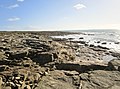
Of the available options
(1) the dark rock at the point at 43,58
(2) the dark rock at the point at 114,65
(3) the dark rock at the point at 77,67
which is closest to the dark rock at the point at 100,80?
(2) the dark rock at the point at 114,65

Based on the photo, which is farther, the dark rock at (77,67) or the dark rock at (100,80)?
the dark rock at (77,67)

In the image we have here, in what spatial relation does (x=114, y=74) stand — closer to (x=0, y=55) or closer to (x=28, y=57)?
(x=28, y=57)

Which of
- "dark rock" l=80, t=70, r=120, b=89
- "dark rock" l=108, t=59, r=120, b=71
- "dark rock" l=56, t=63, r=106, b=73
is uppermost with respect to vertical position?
"dark rock" l=108, t=59, r=120, b=71

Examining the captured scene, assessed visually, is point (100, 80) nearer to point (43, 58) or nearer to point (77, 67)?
point (77, 67)

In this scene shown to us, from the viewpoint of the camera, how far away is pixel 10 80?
1394 cm

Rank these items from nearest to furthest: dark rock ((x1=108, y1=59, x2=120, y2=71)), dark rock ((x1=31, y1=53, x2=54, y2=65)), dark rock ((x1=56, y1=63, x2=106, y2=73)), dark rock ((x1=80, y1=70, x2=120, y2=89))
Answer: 1. dark rock ((x1=80, y1=70, x2=120, y2=89))
2. dark rock ((x1=108, y1=59, x2=120, y2=71))
3. dark rock ((x1=56, y1=63, x2=106, y2=73))
4. dark rock ((x1=31, y1=53, x2=54, y2=65))

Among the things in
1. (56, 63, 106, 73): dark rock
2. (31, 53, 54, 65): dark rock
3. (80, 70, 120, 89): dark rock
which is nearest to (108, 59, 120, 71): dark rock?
(56, 63, 106, 73): dark rock

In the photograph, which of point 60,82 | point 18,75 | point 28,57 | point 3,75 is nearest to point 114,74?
point 60,82

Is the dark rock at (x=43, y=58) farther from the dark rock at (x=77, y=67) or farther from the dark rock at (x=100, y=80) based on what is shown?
the dark rock at (x=100, y=80)

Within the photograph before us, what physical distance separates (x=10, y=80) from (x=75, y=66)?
6.38m

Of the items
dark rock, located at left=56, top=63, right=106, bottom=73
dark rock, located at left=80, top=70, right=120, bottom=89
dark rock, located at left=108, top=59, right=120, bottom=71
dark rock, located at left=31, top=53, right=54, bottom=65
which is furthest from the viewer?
dark rock, located at left=31, top=53, right=54, bottom=65

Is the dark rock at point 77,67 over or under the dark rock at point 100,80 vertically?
under

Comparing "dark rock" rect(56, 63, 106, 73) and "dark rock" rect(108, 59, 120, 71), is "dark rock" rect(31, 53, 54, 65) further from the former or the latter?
"dark rock" rect(108, 59, 120, 71)

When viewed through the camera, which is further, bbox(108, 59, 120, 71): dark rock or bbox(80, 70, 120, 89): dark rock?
bbox(108, 59, 120, 71): dark rock
